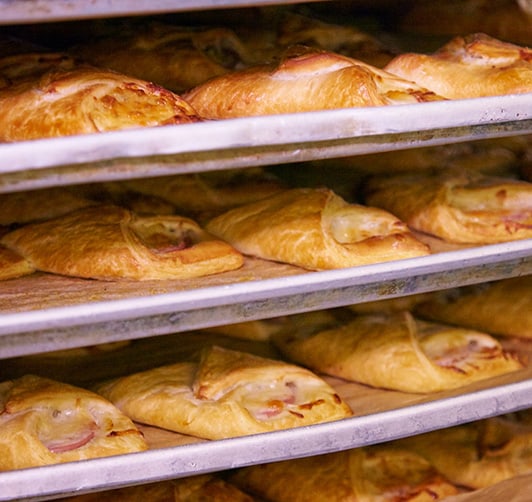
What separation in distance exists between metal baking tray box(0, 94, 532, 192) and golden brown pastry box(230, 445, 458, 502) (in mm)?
843

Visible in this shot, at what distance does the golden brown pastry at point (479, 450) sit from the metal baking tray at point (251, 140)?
2.90ft

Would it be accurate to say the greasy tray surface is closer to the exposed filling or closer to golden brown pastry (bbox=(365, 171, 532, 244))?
the exposed filling

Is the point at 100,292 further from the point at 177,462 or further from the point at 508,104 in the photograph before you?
the point at 508,104

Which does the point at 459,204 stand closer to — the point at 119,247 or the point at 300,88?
the point at 300,88

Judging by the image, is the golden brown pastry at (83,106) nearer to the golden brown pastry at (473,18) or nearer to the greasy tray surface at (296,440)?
the greasy tray surface at (296,440)

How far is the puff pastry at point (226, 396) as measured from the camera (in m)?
2.06

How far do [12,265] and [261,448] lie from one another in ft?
2.12

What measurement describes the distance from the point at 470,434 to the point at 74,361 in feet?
3.45

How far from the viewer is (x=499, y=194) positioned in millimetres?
2471

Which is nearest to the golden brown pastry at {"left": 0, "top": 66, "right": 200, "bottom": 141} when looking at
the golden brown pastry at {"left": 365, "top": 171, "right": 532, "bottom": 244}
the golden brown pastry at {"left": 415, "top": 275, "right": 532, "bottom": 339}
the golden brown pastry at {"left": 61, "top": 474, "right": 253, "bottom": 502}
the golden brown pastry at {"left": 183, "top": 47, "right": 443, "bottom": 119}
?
the golden brown pastry at {"left": 183, "top": 47, "right": 443, "bottom": 119}

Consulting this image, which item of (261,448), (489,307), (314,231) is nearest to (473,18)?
(489,307)

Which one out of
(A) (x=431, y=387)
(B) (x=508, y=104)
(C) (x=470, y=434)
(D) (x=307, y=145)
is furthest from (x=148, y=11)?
(C) (x=470, y=434)

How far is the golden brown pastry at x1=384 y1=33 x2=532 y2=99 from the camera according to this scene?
2.18 metres

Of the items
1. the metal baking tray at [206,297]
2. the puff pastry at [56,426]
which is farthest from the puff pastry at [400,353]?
the puff pastry at [56,426]
